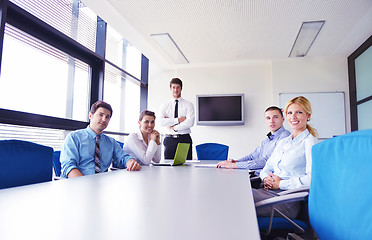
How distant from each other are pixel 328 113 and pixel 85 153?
4.91m

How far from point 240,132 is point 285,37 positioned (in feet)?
7.25

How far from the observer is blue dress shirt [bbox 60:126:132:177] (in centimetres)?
202

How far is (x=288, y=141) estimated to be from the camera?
192 cm

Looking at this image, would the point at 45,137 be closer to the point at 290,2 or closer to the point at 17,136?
the point at 17,136

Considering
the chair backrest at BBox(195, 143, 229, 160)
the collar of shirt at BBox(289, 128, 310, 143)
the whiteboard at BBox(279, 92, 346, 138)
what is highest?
the whiteboard at BBox(279, 92, 346, 138)

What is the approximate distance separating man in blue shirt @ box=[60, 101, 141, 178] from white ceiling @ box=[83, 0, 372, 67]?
1.88m

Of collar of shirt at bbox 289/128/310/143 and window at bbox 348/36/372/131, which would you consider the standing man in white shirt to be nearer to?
collar of shirt at bbox 289/128/310/143

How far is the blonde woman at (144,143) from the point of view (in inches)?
100

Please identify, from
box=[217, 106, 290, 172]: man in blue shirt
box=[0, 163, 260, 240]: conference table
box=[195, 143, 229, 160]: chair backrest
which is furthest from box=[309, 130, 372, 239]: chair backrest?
box=[195, 143, 229, 160]: chair backrest

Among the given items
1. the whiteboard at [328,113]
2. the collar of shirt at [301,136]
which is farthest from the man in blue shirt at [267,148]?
the whiteboard at [328,113]

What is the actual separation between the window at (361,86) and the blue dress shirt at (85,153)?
4.40 meters

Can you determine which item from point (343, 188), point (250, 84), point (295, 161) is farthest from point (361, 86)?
point (343, 188)

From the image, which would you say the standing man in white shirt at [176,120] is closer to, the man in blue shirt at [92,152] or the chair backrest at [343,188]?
the man in blue shirt at [92,152]

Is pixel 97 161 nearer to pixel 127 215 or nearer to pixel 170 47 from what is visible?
pixel 127 215
